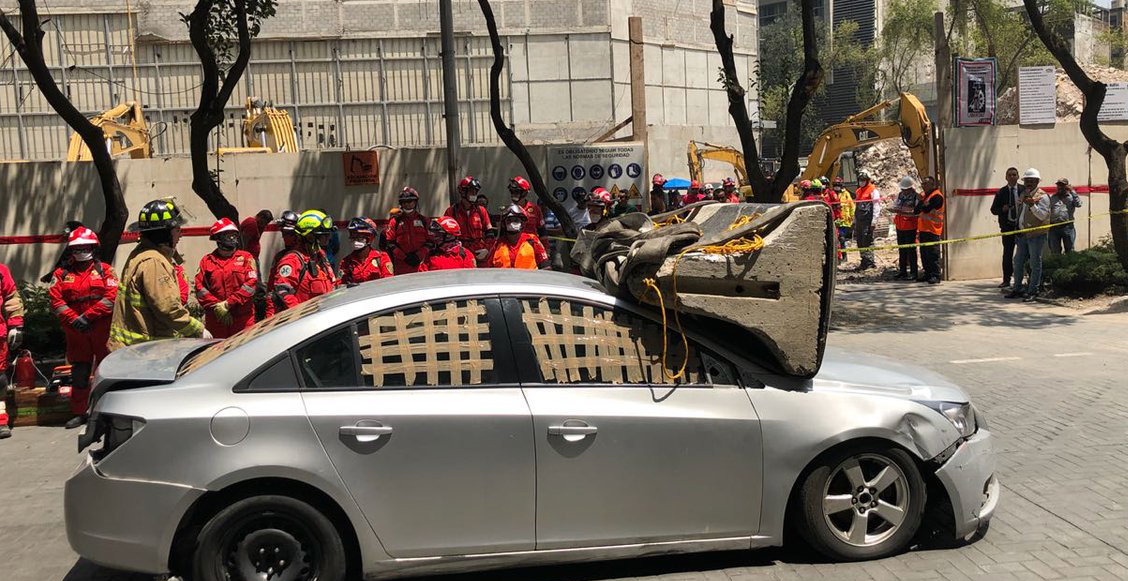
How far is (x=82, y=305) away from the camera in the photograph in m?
8.24

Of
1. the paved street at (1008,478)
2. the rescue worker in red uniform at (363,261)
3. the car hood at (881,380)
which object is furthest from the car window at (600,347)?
the rescue worker in red uniform at (363,261)

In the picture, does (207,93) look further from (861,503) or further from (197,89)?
(197,89)

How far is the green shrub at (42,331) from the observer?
1048 centimetres

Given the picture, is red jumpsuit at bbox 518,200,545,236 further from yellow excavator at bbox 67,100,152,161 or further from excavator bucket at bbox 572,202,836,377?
yellow excavator at bbox 67,100,152,161

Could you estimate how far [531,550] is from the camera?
4.49 metres

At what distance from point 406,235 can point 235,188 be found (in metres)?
5.30

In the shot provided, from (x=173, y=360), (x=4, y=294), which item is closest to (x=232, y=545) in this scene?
(x=173, y=360)

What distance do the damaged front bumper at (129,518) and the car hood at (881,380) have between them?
2951 millimetres

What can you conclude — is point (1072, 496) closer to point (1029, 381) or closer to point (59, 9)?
point (1029, 381)

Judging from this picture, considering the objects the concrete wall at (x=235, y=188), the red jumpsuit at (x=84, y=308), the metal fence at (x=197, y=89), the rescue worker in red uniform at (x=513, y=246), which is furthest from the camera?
the metal fence at (x=197, y=89)

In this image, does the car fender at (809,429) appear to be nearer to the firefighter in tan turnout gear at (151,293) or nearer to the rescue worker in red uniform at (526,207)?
the firefighter in tan turnout gear at (151,293)

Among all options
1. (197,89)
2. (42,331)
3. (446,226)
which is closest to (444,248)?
(446,226)

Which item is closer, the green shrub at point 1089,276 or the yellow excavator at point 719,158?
the green shrub at point 1089,276

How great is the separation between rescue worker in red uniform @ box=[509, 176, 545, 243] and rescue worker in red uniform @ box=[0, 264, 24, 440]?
16.5 feet
